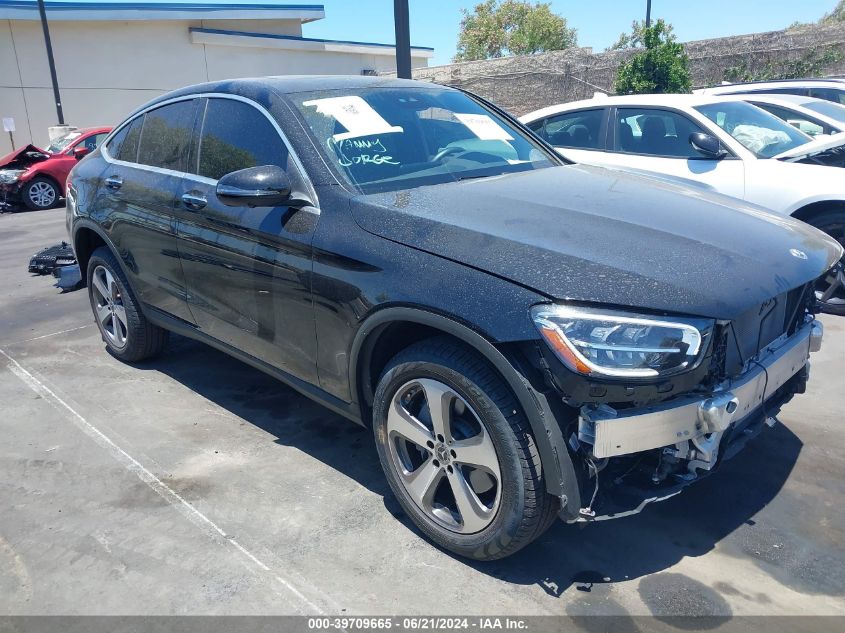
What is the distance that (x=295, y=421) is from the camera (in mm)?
4125

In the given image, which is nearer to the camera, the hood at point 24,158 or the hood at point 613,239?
the hood at point 613,239

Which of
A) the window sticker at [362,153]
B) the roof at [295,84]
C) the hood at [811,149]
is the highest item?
the roof at [295,84]

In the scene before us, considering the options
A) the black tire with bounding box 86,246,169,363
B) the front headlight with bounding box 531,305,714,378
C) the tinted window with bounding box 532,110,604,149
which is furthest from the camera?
the tinted window with bounding box 532,110,604,149

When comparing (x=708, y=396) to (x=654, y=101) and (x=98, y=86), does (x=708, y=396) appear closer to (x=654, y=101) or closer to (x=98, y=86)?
(x=654, y=101)

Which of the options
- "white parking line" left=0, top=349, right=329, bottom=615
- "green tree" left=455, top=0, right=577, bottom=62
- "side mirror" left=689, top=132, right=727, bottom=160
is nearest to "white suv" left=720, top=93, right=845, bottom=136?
"side mirror" left=689, top=132, right=727, bottom=160

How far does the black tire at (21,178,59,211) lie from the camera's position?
565 inches

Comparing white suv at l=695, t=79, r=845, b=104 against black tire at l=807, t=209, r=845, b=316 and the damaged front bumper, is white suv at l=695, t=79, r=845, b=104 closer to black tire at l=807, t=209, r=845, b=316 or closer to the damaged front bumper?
black tire at l=807, t=209, r=845, b=316

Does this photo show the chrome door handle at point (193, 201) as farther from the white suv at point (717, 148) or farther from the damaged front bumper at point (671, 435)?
the white suv at point (717, 148)

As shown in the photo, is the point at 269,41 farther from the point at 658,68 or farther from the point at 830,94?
the point at 830,94

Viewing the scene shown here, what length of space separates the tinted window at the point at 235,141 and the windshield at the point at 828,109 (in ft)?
23.0

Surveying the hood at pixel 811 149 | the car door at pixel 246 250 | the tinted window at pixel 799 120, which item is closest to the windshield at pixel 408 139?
the car door at pixel 246 250

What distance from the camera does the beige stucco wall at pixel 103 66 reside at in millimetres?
24875

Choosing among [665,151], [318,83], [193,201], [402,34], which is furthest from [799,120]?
[193,201]

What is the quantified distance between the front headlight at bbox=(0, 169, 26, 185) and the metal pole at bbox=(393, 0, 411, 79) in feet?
32.9
